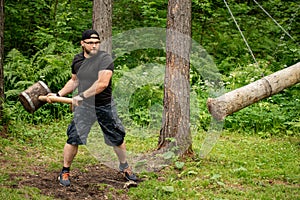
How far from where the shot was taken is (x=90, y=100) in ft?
18.7

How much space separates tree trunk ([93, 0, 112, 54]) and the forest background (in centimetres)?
165

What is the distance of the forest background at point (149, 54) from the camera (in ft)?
30.8

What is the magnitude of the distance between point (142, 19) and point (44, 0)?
3180 millimetres

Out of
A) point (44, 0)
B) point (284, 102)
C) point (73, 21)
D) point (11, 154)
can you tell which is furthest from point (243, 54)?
point (11, 154)

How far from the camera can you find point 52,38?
38.0 feet

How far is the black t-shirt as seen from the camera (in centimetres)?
560

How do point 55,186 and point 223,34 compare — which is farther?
point 223,34

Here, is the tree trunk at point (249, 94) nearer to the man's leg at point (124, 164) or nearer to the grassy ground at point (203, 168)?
the grassy ground at point (203, 168)

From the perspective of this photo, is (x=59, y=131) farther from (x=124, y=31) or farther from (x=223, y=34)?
(x=223, y=34)

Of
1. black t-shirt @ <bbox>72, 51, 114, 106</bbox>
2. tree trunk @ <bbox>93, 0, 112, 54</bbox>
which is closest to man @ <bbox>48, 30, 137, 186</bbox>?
black t-shirt @ <bbox>72, 51, 114, 106</bbox>

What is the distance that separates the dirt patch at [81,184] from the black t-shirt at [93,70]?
3.63ft

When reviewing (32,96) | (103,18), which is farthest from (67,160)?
(103,18)

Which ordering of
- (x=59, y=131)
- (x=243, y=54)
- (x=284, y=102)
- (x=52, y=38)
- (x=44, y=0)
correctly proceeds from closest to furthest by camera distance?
(x=59, y=131), (x=284, y=102), (x=52, y=38), (x=44, y=0), (x=243, y=54)

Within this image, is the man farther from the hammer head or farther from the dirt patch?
the hammer head
